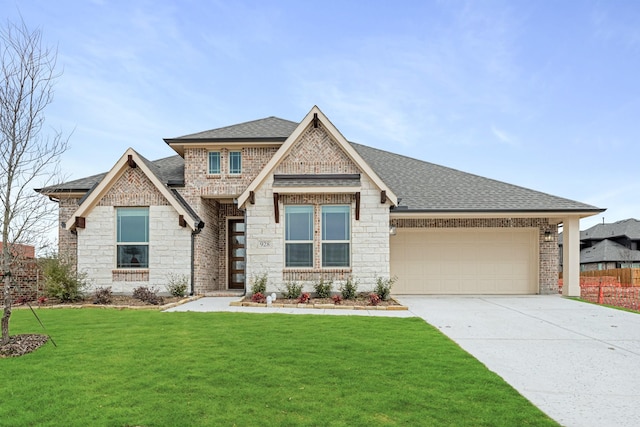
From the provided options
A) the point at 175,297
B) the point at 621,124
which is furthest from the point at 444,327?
the point at 621,124

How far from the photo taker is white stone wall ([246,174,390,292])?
14062mm

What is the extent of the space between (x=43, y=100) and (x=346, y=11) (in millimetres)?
10347

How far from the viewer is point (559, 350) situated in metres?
7.53

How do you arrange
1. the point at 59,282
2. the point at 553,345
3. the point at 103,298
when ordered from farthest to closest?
the point at 59,282 < the point at 103,298 < the point at 553,345

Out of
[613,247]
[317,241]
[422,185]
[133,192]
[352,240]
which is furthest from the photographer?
[613,247]

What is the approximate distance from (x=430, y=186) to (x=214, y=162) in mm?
8858

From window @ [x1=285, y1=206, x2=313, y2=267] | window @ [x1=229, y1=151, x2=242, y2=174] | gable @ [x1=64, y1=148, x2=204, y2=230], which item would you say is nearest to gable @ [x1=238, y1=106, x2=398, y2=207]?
window @ [x1=285, y1=206, x2=313, y2=267]

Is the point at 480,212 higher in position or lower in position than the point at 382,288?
higher

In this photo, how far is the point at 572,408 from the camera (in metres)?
4.71

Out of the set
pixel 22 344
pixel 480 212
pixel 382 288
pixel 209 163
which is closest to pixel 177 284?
pixel 209 163

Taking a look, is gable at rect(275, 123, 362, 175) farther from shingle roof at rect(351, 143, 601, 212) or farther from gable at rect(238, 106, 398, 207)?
shingle roof at rect(351, 143, 601, 212)

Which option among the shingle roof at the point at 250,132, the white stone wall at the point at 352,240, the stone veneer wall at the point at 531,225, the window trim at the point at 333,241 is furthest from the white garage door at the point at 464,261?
the shingle roof at the point at 250,132

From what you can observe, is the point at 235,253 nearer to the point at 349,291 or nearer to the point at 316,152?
the point at 316,152

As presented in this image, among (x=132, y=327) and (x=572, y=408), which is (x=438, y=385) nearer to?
(x=572, y=408)
